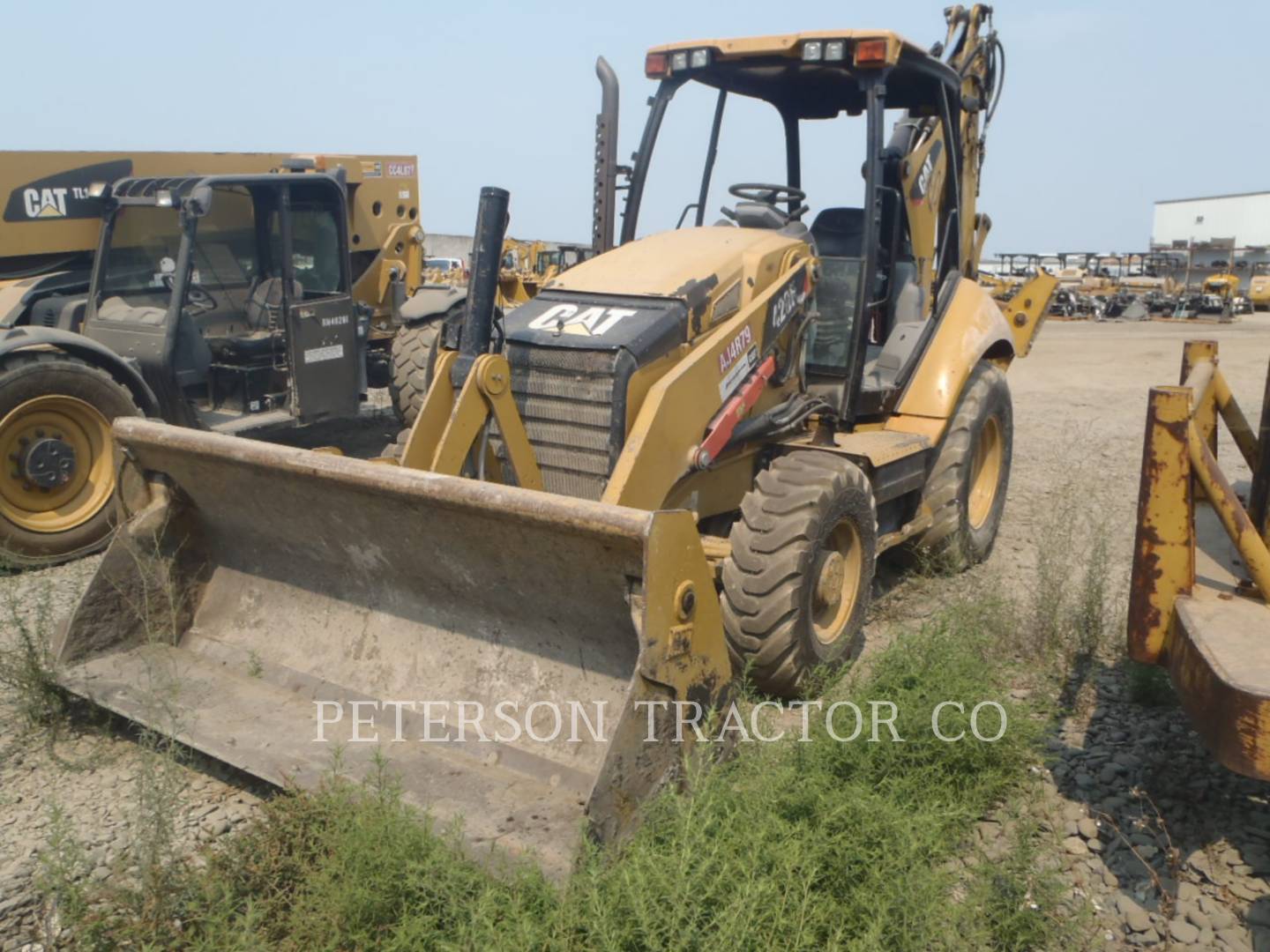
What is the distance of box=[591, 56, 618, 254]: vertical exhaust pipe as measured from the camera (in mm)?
4695

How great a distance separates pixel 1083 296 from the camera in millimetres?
30516

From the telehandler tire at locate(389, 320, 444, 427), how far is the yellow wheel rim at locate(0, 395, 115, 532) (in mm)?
2338

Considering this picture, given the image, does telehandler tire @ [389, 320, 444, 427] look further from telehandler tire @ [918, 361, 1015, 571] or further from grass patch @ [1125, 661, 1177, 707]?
grass patch @ [1125, 661, 1177, 707]

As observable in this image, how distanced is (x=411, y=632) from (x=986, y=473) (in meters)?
4.10

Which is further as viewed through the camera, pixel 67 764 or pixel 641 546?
pixel 67 764

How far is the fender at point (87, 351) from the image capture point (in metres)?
6.62

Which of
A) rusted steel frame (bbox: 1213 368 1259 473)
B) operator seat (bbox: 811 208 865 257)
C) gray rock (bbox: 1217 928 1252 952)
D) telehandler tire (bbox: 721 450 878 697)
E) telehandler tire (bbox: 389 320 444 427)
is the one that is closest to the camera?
gray rock (bbox: 1217 928 1252 952)

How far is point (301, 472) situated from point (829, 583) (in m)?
2.16

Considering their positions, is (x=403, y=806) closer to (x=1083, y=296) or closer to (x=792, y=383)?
(x=792, y=383)

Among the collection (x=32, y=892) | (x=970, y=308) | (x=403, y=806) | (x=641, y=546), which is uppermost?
(x=970, y=308)

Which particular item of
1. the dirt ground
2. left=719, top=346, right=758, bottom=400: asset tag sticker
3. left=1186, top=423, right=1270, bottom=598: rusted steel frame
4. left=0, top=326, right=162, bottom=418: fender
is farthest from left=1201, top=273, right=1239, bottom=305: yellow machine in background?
left=1186, top=423, right=1270, bottom=598: rusted steel frame

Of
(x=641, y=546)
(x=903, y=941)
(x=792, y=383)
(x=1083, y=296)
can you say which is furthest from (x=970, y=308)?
(x=1083, y=296)

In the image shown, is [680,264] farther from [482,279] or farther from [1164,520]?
[1164,520]

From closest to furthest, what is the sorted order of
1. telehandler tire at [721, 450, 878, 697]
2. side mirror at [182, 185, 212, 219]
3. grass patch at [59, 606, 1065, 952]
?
1. grass patch at [59, 606, 1065, 952]
2. telehandler tire at [721, 450, 878, 697]
3. side mirror at [182, 185, 212, 219]
